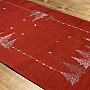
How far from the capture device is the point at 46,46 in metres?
1.76

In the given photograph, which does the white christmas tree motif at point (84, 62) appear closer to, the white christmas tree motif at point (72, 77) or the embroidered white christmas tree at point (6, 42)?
the white christmas tree motif at point (72, 77)

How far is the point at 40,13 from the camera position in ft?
7.54

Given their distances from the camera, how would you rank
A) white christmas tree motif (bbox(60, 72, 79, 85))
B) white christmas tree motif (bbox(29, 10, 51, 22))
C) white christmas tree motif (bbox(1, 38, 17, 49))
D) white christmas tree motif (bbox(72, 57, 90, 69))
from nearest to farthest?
white christmas tree motif (bbox(60, 72, 79, 85)) → white christmas tree motif (bbox(72, 57, 90, 69)) → white christmas tree motif (bbox(1, 38, 17, 49)) → white christmas tree motif (bbox(29, 10, 51, 22))

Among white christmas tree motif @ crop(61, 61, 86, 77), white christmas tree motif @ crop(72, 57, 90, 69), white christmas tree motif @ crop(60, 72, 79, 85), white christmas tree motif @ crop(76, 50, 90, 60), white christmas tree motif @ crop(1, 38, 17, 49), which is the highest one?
white christmas tree motif @ crop(76, 50, 90, 60)

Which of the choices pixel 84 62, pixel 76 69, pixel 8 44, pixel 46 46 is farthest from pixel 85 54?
pixel 8 44

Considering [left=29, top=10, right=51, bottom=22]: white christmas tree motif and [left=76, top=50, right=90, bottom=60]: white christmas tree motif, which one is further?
[left=29, top=10, right=51, bottom=22]: white christmas tree motif

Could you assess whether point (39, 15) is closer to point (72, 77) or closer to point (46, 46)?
point (46, 46)

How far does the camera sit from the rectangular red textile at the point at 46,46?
143 centimetres

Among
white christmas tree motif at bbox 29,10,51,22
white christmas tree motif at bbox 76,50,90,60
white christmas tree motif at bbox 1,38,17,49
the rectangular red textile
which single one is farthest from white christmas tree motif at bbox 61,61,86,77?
white christmas tree motif at bbox 29,10,51,22

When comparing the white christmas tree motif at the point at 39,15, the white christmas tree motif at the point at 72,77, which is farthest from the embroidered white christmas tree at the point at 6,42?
the white christmas tree motif at the point at 72,77

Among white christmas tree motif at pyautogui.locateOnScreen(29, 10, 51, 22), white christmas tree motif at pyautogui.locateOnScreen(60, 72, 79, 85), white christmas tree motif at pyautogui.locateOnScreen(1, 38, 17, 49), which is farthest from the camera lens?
white christmas tree motif at pyautogui.locateOnScreen(29, 10, 51, 22)

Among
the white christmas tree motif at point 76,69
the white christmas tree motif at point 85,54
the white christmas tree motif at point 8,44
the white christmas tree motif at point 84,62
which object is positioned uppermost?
the white christmas tree motif at point 85,54

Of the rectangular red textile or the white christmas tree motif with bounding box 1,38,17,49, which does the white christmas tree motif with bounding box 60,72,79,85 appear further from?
the white christmas tree motif with bounding box 1,38,17,49

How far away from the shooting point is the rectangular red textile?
1433 millimetres
